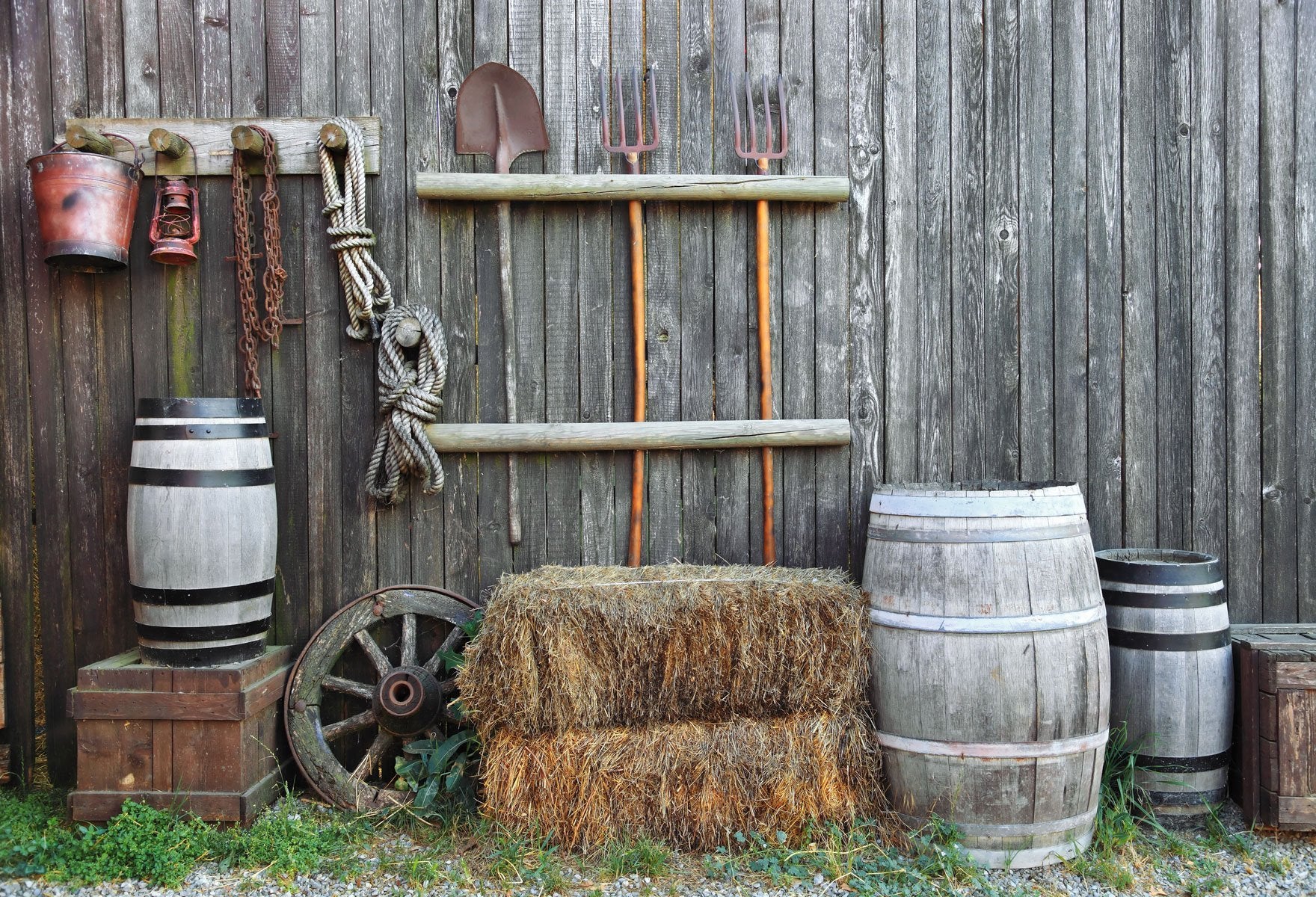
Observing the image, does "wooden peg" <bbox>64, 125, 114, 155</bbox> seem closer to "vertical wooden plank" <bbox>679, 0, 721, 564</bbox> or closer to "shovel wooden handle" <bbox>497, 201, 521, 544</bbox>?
"shovel wooden handle" <bbox>497, 201, 521, 544</bbox>

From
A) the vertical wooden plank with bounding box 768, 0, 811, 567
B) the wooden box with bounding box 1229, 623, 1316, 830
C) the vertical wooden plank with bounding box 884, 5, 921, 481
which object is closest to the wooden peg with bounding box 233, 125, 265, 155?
the vertical wooden plank with bounding box 768, 0, 811, 567

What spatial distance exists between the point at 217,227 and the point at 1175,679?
3.47 m

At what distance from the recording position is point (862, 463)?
288 cm

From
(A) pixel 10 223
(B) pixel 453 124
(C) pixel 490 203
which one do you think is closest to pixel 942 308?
(C) pixel 490 203

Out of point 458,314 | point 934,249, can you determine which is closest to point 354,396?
point 458,314

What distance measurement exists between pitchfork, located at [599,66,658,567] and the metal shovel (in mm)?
263

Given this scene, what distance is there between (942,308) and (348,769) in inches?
105

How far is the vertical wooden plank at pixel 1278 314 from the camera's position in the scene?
2896 millimetres

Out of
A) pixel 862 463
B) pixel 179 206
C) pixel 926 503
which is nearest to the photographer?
pixel 926 503

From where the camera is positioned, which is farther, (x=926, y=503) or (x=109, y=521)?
(x=109, y=521)

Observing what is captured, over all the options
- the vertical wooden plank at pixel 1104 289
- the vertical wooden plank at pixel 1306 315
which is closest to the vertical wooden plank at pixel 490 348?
the vertical wooden plank at pixel 1104 289

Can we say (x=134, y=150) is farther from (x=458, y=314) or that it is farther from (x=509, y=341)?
(x=509, y=341)

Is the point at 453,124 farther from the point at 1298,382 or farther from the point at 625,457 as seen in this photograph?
the point at 1298,382

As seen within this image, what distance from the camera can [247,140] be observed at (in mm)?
2662
